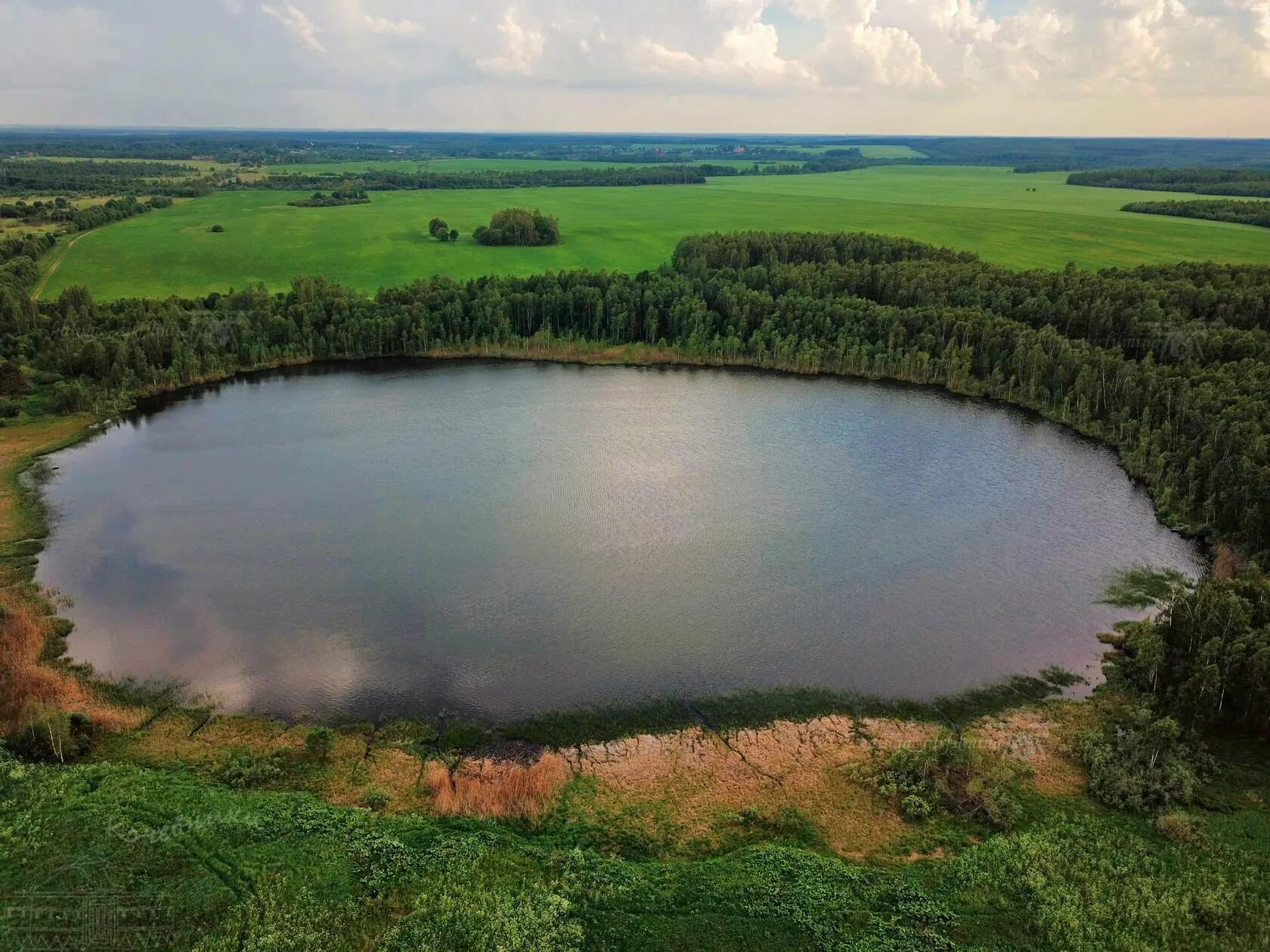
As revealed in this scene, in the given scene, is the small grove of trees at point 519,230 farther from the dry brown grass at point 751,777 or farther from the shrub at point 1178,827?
the shrub at point 1178,827

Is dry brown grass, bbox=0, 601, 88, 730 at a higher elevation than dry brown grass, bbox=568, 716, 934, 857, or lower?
higher

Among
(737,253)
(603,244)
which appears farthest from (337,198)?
(737,253)

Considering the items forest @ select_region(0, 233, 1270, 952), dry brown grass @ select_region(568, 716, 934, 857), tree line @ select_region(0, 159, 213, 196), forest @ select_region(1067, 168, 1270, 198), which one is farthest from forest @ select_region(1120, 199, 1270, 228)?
tree line @ select_region(0, 159, 213, 196)

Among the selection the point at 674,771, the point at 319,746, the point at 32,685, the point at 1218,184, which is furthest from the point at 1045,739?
the point at 1218,184

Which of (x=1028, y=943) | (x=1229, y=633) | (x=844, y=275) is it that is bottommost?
(x=1028, y=943)

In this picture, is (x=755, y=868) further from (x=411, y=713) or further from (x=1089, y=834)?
(x=411, y=713)

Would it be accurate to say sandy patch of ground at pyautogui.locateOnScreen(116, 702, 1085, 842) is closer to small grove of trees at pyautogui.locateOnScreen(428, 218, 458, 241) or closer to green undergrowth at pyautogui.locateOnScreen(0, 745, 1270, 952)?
green undergrowth at pyautogui.locateOnScreen(0, 745, 1270, 952)

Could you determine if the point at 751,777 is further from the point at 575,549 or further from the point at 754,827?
the point at 575,549
